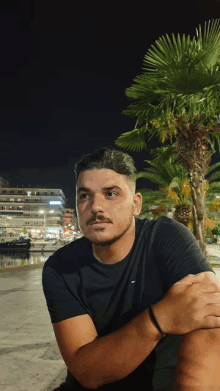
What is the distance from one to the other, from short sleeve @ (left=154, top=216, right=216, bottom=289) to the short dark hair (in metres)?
0.34

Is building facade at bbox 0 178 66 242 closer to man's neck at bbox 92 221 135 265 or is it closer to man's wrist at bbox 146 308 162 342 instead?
man's neck at bbox 92 221 135 265

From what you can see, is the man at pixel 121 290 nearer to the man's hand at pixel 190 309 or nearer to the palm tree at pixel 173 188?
the man's hand at pixel 190 309

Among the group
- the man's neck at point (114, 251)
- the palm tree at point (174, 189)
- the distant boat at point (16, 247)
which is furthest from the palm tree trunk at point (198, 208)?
the distant boat at point (16, 247)

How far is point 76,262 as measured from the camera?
62.2 inches

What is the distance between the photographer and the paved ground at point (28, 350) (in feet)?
9.91

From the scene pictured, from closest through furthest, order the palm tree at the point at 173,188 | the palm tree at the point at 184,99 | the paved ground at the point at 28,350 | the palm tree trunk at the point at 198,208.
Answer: the paved ground at the point at 28,350 < the palm tree at the point at 184,99 < the palm tree trunk at the point at 198,208 < the palm tree at the point at 173,188

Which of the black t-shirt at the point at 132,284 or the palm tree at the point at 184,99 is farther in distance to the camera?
the palm tree at the point at 184,99

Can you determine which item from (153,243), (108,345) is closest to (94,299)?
(108,345)

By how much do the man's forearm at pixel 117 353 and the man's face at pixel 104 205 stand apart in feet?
1.37

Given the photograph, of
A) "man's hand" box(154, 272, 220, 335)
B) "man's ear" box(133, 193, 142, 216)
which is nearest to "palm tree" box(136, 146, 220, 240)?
"man's ear" box(133, 193, 142, 216)

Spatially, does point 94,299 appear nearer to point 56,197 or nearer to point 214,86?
point 214,86

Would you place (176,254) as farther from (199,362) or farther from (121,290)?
(199,362)

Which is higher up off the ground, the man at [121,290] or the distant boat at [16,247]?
the man at [121,290]

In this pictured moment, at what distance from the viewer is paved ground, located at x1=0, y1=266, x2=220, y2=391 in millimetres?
3021
